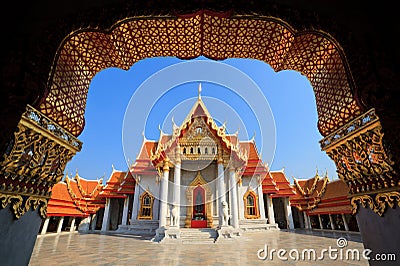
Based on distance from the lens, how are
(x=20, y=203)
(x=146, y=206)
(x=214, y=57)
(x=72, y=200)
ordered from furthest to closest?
(x=72, y=200) < (x=146, y=206) < (x=214, y=57) < (x=20, y=203)

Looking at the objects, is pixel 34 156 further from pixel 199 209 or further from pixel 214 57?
pixel 199 209

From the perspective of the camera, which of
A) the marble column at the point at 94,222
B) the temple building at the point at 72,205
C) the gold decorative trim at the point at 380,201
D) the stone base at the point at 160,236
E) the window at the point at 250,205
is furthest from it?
the marble column at the point at 94,222

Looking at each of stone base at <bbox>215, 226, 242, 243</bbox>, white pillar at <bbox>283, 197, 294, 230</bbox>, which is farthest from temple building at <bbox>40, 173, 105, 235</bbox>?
white pillar at <bbox>283, 197, 294, 230</bbox>

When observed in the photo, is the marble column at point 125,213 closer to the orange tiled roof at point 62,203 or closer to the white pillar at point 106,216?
the white pillar at point 106,216

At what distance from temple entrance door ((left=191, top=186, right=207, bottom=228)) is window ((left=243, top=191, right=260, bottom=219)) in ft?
11.8

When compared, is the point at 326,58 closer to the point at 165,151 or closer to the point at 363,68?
the point at 363,68

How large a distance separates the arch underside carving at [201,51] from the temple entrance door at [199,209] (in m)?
11.0

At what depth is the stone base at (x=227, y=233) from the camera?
32.9 feet

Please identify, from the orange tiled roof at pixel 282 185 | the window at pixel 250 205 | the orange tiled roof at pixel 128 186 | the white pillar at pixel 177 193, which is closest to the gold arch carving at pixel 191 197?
the white pillar at pixel 177 193

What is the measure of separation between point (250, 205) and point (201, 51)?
555 inches

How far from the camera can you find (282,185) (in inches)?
719

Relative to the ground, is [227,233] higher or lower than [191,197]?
lower

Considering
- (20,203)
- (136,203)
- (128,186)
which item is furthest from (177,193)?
(20,203)

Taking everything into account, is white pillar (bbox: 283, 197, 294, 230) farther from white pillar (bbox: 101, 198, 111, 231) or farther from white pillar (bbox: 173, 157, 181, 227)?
white pillar (bbox: 101, 198, 111, 231)
